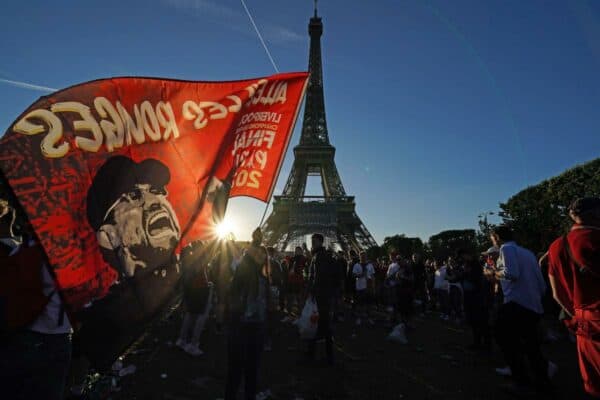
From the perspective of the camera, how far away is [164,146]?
245cm

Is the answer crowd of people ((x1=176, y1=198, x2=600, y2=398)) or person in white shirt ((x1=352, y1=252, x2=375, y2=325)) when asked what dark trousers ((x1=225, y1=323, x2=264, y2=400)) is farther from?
person in white shirt ((x1=352, y1=252, x2=375, y2=325))

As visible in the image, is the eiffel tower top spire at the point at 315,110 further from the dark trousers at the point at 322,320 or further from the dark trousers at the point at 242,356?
the dark trousers at the point at 242,356

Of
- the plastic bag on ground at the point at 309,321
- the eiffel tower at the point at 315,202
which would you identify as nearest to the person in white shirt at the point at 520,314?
the plastic bag on ground at the point at 309,321

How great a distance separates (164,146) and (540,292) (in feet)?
16.3

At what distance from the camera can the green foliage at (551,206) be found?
75.1ft

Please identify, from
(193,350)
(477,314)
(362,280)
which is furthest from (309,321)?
(362,280)

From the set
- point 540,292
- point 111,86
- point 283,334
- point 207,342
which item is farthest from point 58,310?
point 283,334

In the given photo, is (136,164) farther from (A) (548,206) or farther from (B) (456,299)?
(A) (548,206)

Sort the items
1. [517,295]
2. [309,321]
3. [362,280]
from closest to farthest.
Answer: [517,295] < [309,321] < [362,280]

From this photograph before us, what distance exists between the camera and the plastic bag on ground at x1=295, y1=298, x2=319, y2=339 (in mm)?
6199

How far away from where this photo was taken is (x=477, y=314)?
7.46 meters

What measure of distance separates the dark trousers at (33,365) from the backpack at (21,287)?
0.36 feet

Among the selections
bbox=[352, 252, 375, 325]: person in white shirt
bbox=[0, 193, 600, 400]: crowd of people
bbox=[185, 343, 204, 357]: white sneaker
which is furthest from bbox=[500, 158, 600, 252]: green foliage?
bbox=[185, 343, 204, 357]: white sneaker

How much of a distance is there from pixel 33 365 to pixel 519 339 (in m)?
5.16
